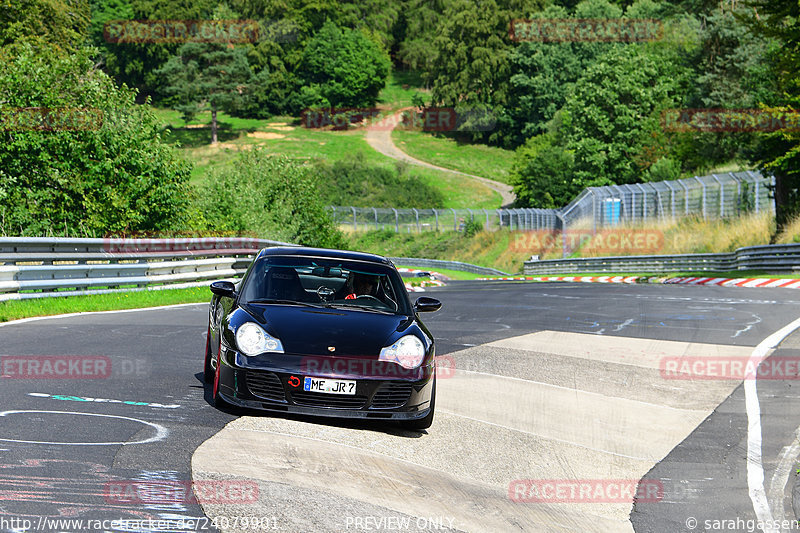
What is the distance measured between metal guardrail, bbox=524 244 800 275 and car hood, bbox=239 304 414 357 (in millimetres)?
24574

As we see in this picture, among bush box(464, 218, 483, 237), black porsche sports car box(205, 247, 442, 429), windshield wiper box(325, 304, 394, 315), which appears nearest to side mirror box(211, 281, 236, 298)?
black porsche sports car box(205, 247, 442, 429)

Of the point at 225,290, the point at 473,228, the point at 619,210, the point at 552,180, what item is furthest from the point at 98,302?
the point at 552,180

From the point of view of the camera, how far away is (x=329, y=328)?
730cm

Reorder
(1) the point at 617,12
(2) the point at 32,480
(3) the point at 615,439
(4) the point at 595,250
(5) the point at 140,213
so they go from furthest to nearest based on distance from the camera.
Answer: (1) the point at 617,12, (4) the point at 595,250, (5) the point at 140,213, (3) the point at 615,439, (2) the point at 32,480

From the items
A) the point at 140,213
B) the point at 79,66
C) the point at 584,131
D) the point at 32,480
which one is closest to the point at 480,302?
the point at 140,213

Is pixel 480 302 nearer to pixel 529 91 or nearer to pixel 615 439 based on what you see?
pixel 615 439

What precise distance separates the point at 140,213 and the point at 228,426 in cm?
2247

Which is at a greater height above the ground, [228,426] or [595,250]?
[228,426]

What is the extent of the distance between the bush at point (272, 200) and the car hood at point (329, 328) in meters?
30.5

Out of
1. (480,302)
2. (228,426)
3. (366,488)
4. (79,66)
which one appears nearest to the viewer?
(366,488)

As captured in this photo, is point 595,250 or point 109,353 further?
point 595,250

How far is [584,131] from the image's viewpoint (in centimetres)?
7231

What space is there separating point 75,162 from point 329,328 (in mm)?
22211

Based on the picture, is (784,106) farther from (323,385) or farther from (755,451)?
(323,385)
